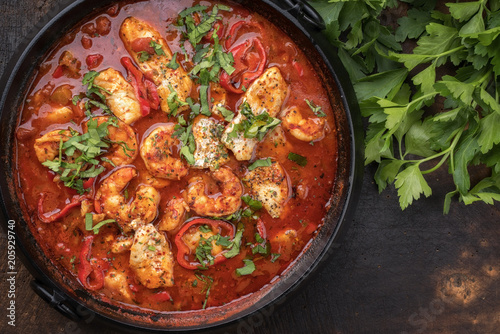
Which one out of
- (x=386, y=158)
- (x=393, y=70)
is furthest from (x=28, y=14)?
(x=386, y=158)

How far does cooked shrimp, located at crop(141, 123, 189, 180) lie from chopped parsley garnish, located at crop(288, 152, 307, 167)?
720mm

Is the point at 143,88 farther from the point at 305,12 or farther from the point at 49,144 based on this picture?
the point at 305,12

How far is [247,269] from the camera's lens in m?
2.92

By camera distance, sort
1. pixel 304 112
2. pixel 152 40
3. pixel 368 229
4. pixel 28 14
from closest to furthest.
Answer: pixel 152 40 → pixel 304 112 → pixel 28 14 → pixel 368 229

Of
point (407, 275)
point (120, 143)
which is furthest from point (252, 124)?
point (407, 275)

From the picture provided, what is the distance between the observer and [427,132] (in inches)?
123

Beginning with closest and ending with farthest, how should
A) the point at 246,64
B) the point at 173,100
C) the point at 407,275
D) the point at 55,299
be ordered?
the point at 55,299 < the point at 173,100 < the point at 246,64 < the point at 407,275

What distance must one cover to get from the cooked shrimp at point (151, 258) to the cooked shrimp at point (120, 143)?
0.46 m

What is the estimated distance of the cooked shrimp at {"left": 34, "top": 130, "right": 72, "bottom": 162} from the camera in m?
2.69

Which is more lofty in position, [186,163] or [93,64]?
[93,64]

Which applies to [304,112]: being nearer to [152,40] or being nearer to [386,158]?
[386,158]

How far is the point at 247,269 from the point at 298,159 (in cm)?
83

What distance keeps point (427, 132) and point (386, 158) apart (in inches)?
13.6

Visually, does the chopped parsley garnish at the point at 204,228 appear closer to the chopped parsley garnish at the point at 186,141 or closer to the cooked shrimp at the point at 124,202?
the cooked shrimp at the point at 124,202
